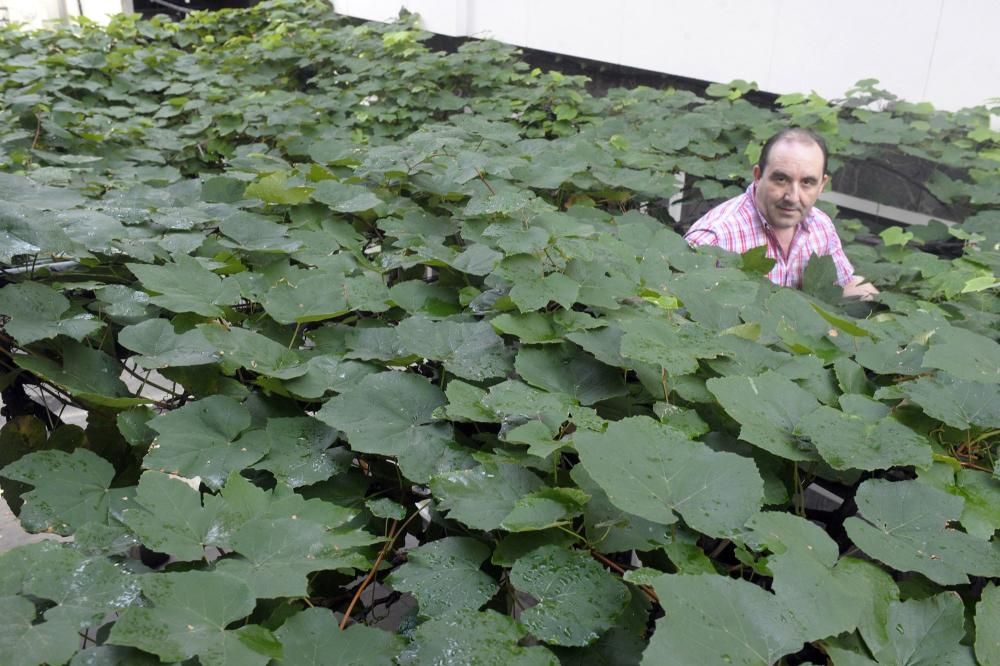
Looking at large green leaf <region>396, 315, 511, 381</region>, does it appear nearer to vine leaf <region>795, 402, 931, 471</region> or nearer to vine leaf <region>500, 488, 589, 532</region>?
vine leaf <region>500, 488, 589, 532</region>

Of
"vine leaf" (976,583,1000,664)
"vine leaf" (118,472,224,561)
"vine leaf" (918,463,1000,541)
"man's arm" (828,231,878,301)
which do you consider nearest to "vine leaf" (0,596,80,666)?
"vine leaf" (118,472,224,561)

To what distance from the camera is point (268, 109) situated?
3434mm

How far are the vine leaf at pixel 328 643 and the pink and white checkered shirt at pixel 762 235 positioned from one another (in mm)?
2430

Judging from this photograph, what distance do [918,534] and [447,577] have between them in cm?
50

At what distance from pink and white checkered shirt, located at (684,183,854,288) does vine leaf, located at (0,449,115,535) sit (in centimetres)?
235

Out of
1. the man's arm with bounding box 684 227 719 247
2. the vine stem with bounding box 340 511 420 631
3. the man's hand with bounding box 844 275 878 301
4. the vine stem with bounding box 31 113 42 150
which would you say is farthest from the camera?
the man's arm with bounding box 684 227 719 247

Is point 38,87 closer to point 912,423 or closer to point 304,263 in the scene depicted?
point 304,263

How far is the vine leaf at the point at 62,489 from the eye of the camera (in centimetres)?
92

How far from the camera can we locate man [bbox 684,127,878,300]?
2.97 m

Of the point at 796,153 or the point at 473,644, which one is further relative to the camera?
the point at 796,153

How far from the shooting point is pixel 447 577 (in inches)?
32.3

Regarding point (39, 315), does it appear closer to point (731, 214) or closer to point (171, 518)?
point (171, 518)

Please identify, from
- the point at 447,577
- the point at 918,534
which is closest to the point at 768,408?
the point at 918,534

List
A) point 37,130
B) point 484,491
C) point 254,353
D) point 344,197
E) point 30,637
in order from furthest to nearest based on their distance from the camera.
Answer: point 37,130
point 344,197
point 254,353
point 484,491
point 30,637
